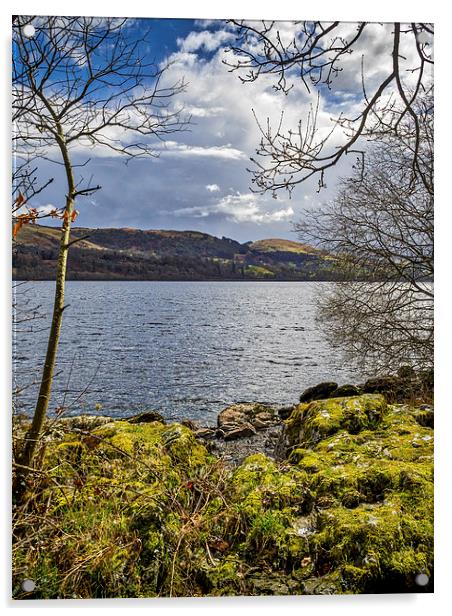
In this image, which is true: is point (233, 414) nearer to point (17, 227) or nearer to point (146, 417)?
point (146, 417)

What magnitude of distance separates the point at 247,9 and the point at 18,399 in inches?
104

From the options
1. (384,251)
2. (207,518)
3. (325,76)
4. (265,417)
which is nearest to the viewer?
(207,518)

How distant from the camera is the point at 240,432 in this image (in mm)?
3264

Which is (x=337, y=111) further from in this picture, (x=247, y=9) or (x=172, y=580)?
(x=172, y=580)

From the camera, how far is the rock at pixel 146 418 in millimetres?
3297

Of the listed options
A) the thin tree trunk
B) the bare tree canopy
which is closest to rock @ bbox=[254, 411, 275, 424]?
the thin tree trunk

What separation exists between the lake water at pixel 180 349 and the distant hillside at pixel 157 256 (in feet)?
0.29

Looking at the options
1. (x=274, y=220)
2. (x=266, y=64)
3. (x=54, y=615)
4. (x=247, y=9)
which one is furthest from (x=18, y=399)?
(x=247, y=9)

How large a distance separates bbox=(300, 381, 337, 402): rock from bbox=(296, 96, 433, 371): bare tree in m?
0.39

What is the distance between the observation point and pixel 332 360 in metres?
3.73

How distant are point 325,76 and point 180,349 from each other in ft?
6.32

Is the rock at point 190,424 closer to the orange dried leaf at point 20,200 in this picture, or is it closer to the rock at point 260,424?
the rock at point 260,424
